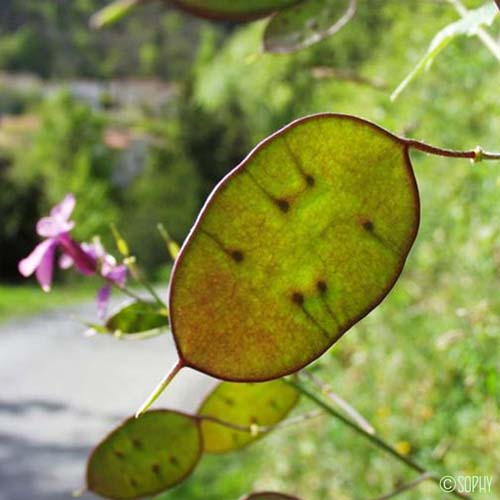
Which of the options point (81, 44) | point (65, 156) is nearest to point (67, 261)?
point (65, 156)

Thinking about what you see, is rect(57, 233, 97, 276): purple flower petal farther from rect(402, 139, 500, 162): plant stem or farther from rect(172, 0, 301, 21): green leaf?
rect(402, 139, 500, 162): plant stem

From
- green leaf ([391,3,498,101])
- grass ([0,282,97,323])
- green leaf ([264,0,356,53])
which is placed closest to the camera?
green leaf ([391,3,498,101])

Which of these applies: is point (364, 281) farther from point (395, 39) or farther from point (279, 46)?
point (395, 39)

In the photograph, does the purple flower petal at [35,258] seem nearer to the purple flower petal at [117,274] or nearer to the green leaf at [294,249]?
the purple flower petal at [117,274]

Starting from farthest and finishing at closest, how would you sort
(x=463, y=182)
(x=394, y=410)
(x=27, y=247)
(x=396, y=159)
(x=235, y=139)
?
(x=235, y=139), (x=27, y=247), (x=394, y=410), (x=463, y=182), (x=396, y=159)

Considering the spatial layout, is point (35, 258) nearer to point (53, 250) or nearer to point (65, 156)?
point (53, 250)

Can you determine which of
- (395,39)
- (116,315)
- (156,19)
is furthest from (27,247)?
(156,19)

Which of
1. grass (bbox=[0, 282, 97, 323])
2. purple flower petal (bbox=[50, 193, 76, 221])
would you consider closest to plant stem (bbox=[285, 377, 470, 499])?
purple flower petal (bbox=[50, 193, 76, 221])
